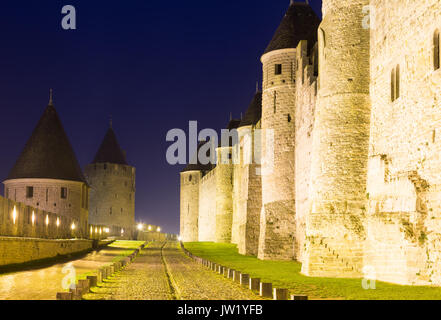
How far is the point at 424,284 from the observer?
13578 millimetres

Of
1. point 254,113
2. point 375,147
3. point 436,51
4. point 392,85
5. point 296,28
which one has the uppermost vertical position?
point 296,28

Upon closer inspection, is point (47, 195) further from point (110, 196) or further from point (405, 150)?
point (405, 150)

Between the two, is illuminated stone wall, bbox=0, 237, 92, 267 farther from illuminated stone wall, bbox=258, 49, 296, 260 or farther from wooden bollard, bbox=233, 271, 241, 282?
illuminated stone wall, bbox=258, 49, 296, 260

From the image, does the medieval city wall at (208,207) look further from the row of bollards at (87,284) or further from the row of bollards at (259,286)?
the row of bollards at (259,286)

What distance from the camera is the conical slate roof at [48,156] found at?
43.0 meters

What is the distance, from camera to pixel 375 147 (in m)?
17.0

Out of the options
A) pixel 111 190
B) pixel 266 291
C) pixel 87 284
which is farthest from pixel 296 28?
pixel 111 190

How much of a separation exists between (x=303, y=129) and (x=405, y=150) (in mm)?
8605

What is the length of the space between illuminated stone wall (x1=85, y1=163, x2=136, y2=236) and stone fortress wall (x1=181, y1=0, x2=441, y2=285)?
135 ft

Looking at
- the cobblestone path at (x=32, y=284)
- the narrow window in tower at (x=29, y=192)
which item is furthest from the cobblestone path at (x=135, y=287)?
the narrow window in tower at (x=29, y=192)

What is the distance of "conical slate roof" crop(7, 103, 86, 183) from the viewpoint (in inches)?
1693

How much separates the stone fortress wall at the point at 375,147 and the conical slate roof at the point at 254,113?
14.2m
